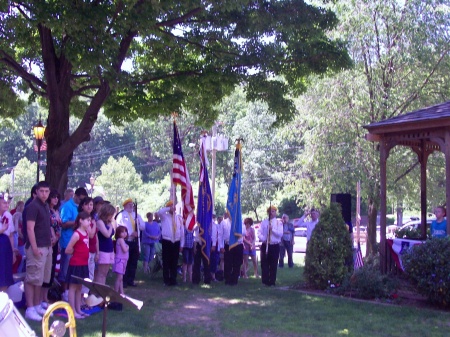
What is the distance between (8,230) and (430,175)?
51.6ft

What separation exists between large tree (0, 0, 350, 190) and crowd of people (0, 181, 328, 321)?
2.36m

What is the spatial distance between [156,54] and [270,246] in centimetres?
576

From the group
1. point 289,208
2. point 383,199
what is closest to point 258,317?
point 383,199

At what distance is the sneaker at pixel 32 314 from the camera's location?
805 centimetres

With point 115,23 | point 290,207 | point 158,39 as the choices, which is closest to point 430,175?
point 158,39

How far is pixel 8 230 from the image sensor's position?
8.48 meters

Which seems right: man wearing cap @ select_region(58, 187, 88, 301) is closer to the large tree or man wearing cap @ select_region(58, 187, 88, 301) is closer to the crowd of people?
the crowd of people

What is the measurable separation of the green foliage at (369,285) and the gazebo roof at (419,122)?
2.98m

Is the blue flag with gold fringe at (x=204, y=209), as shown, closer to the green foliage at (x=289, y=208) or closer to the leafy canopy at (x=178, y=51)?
the leafy canopy at (x=178, y=51)

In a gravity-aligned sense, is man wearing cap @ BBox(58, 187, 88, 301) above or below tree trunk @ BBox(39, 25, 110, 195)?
below

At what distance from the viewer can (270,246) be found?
43.2 feet

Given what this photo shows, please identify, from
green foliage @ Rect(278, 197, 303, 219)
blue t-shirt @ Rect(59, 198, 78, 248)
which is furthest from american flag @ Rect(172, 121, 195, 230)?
green foliage @ Rect(278, 197, 303, 219)

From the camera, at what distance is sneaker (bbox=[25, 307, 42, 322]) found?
8047 mm

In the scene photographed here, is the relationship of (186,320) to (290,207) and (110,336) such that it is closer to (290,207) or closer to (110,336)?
(110,336)
